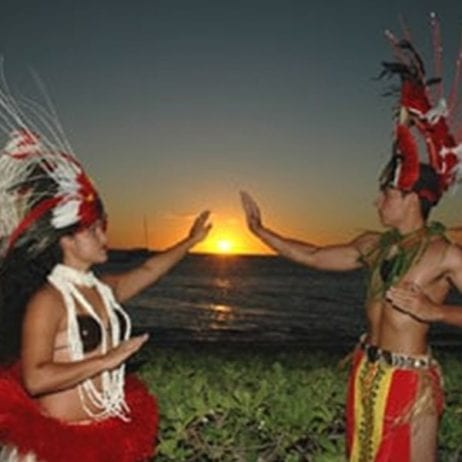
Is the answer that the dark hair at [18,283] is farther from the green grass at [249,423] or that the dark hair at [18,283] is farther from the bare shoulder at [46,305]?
the green grass at [249,423]

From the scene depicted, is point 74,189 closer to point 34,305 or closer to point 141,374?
point 34,305

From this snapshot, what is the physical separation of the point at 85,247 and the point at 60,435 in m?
0.82

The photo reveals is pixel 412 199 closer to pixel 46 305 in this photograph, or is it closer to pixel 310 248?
pixel 310 248

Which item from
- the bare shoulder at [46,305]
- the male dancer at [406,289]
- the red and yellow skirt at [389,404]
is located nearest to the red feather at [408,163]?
the male dancer at [406,289]

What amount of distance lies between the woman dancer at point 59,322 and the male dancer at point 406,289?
1227 millimetres

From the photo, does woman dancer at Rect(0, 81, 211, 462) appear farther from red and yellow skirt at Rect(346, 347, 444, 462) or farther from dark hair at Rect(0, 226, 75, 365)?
red and yellow skirt at Rect(346, 347, 444, 462)

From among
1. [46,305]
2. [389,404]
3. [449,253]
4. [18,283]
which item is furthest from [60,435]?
[449,253]

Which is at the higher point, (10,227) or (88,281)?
(10,227)

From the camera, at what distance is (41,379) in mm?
3441

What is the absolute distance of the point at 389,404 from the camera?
454 cm

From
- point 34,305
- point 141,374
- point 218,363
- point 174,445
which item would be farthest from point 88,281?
point 218,363

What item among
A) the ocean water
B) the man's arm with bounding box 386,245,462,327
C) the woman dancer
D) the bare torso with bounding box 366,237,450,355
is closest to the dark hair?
the woman dancer

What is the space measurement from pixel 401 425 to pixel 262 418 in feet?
3.26

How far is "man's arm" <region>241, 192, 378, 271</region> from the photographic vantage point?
513 centimetres
